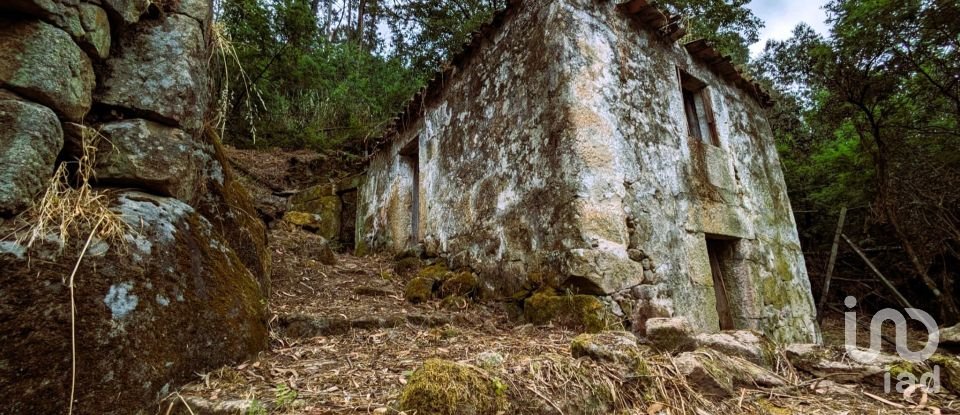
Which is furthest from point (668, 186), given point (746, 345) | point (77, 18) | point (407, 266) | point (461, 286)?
point (77, 18)

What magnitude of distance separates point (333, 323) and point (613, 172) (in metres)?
2.62

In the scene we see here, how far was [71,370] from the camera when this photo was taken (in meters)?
1.60

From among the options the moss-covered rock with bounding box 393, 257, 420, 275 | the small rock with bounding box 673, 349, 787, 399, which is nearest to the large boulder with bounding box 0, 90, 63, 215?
the small rock with bounding box 673, 349, 787, 399

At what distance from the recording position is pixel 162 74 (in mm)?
2492

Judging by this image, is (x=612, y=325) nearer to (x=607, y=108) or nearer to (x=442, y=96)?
(x=607, y=108)

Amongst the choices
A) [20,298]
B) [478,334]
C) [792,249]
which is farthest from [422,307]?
[792,249]

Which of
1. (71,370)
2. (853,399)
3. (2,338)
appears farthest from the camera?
(853,399)

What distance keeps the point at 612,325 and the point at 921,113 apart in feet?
26.9

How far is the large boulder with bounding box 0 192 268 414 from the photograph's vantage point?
1548 millimetres

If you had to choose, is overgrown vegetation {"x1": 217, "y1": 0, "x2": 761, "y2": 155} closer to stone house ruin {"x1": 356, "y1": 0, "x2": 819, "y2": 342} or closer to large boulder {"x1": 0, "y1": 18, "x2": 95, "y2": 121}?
stone house ruin {"x1": 356, "y1": 0, "x2": 819, "y2": 342}

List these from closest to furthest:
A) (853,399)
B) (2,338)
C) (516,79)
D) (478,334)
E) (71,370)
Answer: (2,338) → (71,370) → (853,399) → (478,334) → (516,79)

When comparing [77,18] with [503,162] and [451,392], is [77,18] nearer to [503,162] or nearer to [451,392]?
[451,392]

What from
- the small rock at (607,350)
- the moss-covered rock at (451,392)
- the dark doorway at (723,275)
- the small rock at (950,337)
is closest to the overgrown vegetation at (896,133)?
the dark doorway at (723,275)

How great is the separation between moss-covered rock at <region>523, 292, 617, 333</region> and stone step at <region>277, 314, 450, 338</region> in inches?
35.7
